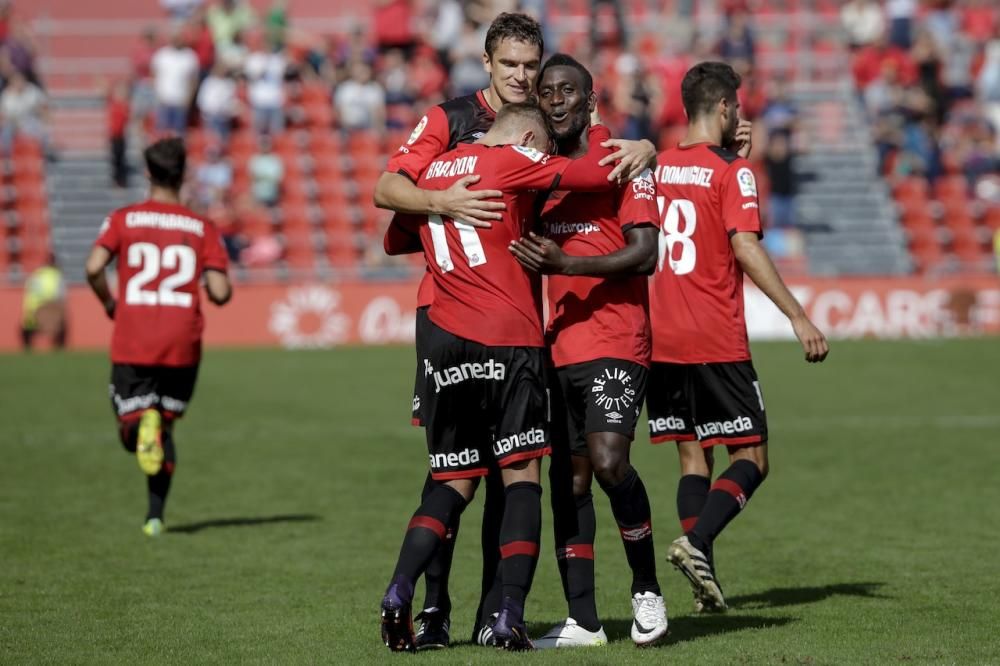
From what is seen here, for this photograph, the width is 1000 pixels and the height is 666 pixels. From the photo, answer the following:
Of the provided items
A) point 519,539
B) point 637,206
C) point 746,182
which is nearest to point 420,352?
point 519,539

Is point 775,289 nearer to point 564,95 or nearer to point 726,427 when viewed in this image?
point 726,427

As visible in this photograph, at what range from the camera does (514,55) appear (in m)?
6.78

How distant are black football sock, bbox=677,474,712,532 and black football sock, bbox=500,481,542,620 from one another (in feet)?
4.72

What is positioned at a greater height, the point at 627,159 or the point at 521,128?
Answer: the point at 521,128

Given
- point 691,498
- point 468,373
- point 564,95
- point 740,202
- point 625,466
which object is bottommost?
point 691,498

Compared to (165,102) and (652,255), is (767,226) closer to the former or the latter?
(165,102)

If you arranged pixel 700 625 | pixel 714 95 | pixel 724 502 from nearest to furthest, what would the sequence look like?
pixel 700 625 → pixel 724 502 → pixel 714 95

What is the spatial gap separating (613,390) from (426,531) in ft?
3.32

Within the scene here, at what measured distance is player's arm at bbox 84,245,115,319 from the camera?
975 cm

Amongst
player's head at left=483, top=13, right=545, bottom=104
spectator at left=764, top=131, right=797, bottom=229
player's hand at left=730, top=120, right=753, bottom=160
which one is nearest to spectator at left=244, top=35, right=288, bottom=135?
spectator at left=764, top=131, right=797, bottom=229

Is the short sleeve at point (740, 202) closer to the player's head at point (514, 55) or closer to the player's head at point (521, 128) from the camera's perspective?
the player's head at point (514, 55)

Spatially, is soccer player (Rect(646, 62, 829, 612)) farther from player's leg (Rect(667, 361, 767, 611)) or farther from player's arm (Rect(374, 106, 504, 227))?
player's arm (Rect(374, 106, 504, 227))

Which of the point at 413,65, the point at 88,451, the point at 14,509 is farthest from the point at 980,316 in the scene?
the point at 14,509

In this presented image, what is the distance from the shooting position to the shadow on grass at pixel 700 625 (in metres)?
6.84
